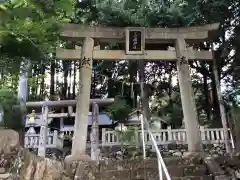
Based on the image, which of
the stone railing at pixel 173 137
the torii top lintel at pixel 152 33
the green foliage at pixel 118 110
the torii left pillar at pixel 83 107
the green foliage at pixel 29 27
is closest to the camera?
the green foliage at pixel 29 27

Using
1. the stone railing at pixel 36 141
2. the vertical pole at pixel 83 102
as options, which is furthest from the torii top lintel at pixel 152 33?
the stone railing at pixel 36 141

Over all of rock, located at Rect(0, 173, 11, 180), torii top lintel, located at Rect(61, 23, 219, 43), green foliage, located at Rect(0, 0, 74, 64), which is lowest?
rock, located at Rect(0, 173, 11, 180)

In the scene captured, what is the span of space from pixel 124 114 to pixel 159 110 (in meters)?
4.01

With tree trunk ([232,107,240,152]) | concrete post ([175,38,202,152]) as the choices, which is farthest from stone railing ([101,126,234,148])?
tree trunk ([232,107,240,152])

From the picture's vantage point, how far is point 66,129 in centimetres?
1536

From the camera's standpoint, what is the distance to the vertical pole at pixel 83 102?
20.8ft

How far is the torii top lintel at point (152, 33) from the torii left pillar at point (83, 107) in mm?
232

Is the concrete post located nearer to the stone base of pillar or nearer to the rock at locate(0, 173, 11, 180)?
the stone base of pillar

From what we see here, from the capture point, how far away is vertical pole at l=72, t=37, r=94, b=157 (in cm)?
633

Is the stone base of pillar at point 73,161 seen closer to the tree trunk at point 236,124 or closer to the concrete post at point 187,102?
the concrete post at point 187,102

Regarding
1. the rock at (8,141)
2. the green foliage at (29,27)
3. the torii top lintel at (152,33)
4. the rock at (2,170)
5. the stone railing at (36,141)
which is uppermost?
the torii top lintel at (152,33)

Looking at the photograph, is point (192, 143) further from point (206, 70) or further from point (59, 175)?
point (206, 70)

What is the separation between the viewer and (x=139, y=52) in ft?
24.2

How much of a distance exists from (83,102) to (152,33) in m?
2.62
